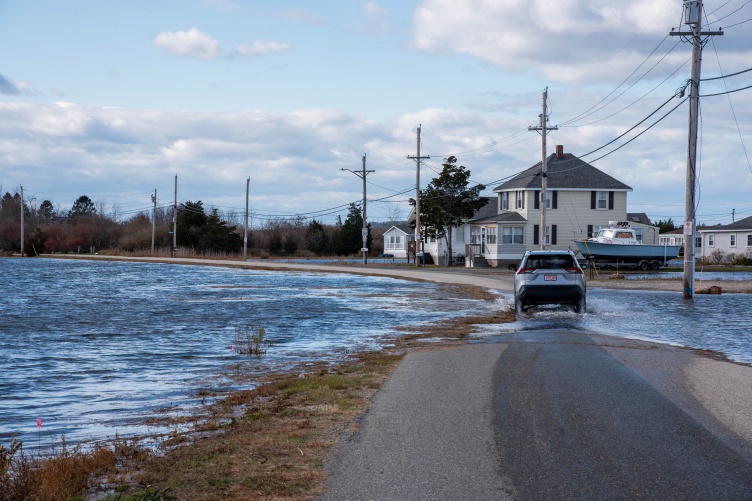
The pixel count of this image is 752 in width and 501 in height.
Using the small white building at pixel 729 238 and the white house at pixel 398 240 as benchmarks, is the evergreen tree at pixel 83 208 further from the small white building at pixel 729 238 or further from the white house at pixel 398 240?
the small white building at pixel 729 238

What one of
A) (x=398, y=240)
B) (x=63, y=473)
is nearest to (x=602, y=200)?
(x=398, y=240)

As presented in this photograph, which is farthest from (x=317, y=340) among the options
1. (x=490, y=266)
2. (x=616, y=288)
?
(x=490, y=266)

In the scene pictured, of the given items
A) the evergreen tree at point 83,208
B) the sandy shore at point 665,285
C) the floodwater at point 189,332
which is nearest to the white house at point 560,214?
the sandy shore at point 665,285

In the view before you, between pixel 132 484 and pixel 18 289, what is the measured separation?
36.6m

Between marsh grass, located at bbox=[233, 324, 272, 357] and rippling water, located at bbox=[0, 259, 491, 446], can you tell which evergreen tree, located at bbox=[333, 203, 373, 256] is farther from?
marsh grass, located at bbox=[233, 324, 272, 357]

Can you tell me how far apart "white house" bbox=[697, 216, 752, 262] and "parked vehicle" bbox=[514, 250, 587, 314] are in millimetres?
52406

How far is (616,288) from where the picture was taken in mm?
36844

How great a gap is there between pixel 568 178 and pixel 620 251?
1082 cm

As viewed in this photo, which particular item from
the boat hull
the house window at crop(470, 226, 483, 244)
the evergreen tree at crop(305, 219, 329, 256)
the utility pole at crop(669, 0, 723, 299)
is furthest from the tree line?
the utility pole at crop(669, 0, 723, 299)

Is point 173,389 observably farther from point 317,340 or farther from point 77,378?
point 317,340

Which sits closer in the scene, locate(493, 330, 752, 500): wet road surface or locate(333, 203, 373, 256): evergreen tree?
locate(493, 330, 752, 500): wet road surface

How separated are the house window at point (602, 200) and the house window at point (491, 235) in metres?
8.00

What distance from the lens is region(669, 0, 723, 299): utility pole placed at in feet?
98.3

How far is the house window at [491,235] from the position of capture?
207ft
